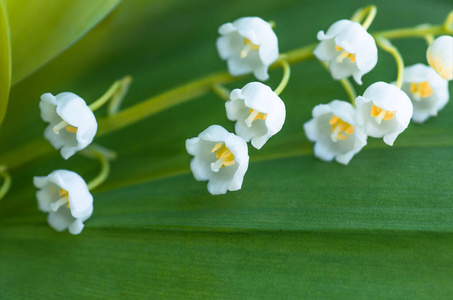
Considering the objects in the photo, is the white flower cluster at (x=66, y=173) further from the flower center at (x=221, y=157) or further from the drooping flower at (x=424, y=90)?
the drooping flower at (x=424, y=90)

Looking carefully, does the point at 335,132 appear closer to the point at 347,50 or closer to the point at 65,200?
the point at 347,50

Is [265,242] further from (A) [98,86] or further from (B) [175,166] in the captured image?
(A) [98,86]

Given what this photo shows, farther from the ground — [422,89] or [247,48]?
[247,48]

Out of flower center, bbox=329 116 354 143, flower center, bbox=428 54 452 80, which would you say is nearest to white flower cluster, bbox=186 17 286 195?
flower center, bbox=329 116 354 143

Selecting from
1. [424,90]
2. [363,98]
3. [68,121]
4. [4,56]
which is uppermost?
[4,56]

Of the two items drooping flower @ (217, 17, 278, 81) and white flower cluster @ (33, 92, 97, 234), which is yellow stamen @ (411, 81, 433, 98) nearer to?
drooping flower @ (217, 17, 278, 81)

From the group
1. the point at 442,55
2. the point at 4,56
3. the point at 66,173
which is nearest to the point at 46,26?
the point at 4,56
